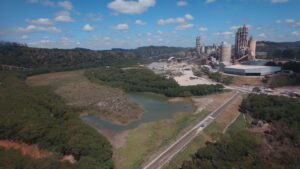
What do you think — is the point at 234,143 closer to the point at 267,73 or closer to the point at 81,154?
the point at 81,154

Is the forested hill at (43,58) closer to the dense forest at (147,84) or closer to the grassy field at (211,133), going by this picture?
the dense forest at (147,84)

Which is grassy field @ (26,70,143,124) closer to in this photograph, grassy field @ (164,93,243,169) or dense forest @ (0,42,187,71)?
grassy field @ (164,93,243,169)

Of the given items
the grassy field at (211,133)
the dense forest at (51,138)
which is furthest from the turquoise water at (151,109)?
the dense forest at (51,138)

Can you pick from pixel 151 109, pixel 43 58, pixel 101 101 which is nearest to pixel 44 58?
pixel 43 58

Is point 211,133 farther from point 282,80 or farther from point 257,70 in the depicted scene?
point 257,70

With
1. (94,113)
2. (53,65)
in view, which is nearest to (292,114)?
(94,113)

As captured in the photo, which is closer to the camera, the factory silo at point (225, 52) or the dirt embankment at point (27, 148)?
the dirt embankment at point (27, 148)

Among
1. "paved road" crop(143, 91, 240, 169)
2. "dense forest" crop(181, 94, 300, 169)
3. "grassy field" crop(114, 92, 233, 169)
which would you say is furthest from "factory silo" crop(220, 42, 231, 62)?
"dense forest" crop(181, 94, 300, 169)
